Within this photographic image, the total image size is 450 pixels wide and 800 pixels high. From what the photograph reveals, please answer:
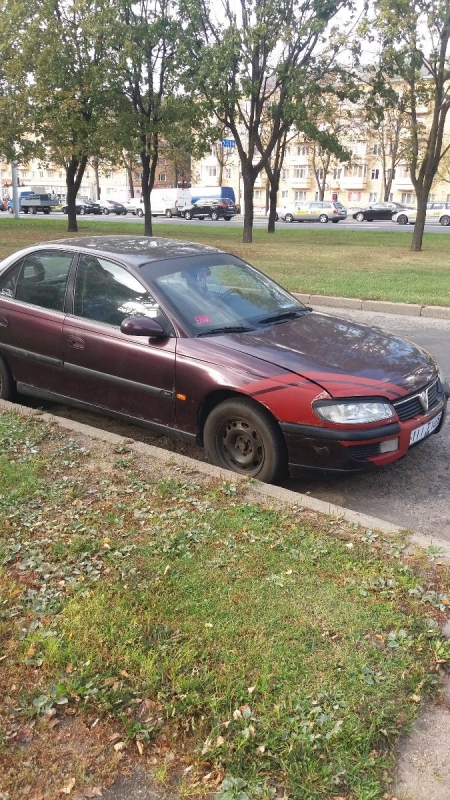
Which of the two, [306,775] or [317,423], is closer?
[306,775]

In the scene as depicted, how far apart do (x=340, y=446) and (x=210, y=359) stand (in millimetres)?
1036

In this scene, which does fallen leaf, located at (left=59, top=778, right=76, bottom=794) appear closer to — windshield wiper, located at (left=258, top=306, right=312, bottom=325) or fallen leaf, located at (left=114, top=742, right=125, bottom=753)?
fallen leaf, located at (left=114, top=742, right=125, bottom=753)

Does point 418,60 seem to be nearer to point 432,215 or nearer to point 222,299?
point 222,299

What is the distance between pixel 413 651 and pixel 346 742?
59 cm

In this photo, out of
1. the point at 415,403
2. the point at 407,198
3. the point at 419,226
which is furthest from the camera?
the point at 407,198

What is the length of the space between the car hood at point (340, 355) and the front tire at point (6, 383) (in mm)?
2187

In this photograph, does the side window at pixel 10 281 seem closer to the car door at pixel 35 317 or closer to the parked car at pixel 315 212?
the car door at pixel 35 317

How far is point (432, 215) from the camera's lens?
5094cm

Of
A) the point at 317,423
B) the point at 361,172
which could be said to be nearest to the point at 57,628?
the point at 317,423

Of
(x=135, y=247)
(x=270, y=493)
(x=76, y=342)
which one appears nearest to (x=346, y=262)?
(x=135, y=247)

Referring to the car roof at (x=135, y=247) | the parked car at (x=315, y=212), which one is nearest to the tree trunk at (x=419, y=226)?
the car roof at (x=135, y=247)

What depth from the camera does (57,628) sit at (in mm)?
2824

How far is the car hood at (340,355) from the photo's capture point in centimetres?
429

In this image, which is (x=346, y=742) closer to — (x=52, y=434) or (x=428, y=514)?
(x=428, y=514)
